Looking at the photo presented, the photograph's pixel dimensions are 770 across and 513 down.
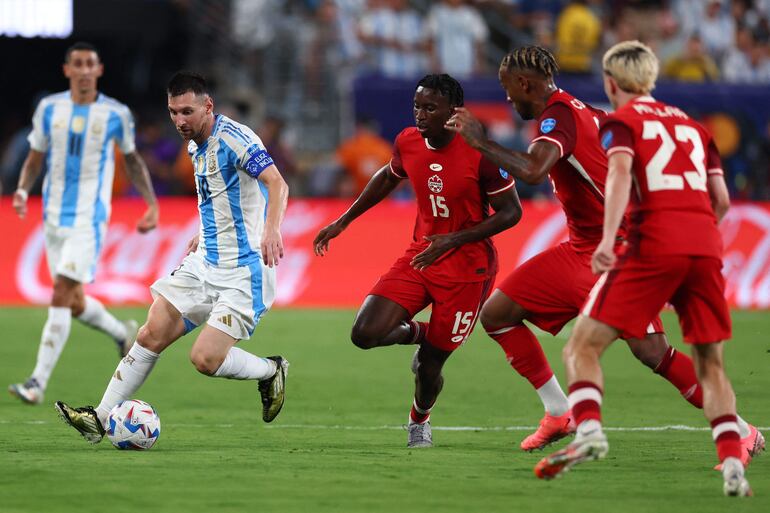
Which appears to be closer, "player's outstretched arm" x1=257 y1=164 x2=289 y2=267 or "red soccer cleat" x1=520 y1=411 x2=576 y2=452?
"player's outstretched arm" x1=257 y1=164 x2=289 y2=267

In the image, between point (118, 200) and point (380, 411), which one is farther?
point (118, 200)

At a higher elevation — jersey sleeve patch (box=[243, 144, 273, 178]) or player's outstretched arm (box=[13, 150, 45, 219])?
player's outstretched arm (box=[13, 150, 45, 219])

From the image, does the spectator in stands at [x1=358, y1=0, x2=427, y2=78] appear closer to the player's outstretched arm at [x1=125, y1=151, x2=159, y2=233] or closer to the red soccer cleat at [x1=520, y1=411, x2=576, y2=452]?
the player's outstretched arm at [x1=125, y1=151, x2=159, y2=233]

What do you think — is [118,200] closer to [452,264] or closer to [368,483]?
[452,264]

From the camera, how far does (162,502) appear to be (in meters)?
6.00

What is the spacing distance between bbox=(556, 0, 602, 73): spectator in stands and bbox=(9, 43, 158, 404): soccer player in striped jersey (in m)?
11.3

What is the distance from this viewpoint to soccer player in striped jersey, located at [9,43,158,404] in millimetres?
10938

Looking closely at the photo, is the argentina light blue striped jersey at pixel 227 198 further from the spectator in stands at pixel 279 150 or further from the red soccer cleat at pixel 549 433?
the spectator in stands at pixel 279 150

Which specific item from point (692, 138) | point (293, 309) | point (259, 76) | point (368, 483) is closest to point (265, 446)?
point (368, 483)

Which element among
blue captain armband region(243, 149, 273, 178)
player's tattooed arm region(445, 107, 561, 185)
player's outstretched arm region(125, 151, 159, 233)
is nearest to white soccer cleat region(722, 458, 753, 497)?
player's tattooed arm region(445, 107, 561, 185)

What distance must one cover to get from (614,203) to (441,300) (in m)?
2.23

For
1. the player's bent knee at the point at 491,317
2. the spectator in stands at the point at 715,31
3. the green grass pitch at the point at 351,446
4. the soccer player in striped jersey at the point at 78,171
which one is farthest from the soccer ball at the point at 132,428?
the spectator in stands at the point at 715,31

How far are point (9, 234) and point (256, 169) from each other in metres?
10.0

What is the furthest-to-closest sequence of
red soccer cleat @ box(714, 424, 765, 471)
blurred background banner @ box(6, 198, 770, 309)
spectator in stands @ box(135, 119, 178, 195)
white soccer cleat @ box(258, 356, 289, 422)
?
spectator in stands @ box(135, 119, 178, 195), blurred background banner @ box(6, 198, 770, 309), white soccer cleat @ box(258, 356, 289, 422), red soccer cleat @ box(714, 424, 765, 471)
